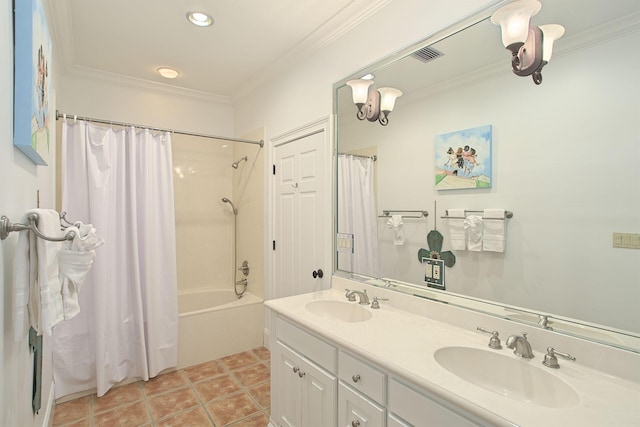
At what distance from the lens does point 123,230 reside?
99.2 inches

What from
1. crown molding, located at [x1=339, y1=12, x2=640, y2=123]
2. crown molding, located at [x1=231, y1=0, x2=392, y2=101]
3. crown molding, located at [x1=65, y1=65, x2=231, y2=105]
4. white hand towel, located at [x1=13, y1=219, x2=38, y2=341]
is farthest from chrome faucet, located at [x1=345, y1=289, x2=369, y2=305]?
crown molding, located at [x1=65, y1=65, x2=231, y2=105]

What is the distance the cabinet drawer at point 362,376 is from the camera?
3.92 ft

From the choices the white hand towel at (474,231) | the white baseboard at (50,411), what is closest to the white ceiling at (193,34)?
the white hand towel at (474,231)

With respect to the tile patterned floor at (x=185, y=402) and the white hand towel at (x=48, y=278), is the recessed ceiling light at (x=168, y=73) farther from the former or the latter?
the tile patterned floor at (x=185, y=402)

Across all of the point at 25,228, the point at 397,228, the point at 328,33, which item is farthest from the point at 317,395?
the point at 328,33

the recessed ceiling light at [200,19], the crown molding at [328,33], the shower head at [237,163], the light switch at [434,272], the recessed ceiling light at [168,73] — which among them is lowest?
the light switch at [434,272]

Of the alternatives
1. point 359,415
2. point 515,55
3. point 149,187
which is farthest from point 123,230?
point 515,55

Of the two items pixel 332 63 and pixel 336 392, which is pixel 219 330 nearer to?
pixel 336 392

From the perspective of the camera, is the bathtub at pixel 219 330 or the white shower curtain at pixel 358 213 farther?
the bathtub at pixel 219 330

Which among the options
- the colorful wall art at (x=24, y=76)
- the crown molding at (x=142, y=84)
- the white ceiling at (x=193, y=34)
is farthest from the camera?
the crown molding at (x=142, y=84)

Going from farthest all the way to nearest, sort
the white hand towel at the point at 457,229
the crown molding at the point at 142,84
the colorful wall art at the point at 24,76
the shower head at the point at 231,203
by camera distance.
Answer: the shower head at the point at 231,203 → the crown molding at the point at 142,84 → the white hand towel at the point at 457,229 → the colorful wall art at the point at 24,76

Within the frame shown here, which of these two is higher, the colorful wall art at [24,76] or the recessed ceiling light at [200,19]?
the recessed ceiling light at [200,19]

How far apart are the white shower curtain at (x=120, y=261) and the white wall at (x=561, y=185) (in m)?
2.25

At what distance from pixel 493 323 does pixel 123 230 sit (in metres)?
2.61
